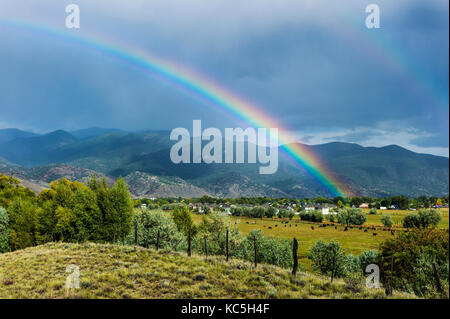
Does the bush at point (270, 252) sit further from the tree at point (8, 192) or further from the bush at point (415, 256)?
the tree at point (8, 192)

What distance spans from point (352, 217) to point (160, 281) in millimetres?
153389

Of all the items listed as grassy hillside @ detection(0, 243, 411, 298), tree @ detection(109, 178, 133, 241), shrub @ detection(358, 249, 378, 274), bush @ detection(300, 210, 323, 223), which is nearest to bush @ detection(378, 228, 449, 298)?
grassy hillside @ detection(0, 243, 411, 298)

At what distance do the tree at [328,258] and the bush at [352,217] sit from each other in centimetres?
10684

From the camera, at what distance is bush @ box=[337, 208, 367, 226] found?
14740 centimetres

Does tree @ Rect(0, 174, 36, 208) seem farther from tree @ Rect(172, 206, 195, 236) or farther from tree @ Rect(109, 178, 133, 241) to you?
tree @ Rect(172, 206, 195, 236)

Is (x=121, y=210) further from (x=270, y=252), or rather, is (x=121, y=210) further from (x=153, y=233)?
(x=270, y=252)

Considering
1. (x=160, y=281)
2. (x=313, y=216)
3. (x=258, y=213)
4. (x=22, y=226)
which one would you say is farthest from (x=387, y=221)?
(x=22, y=226)

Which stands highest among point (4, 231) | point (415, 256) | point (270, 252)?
point (415, 256)

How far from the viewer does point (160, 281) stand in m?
18.7

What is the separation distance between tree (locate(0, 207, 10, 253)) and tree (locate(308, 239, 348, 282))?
213ft

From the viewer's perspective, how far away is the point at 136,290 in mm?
17016

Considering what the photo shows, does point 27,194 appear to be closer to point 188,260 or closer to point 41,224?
point 41,224

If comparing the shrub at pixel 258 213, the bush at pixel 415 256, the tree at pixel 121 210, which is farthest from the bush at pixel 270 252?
the shrub at pixel 258 213
